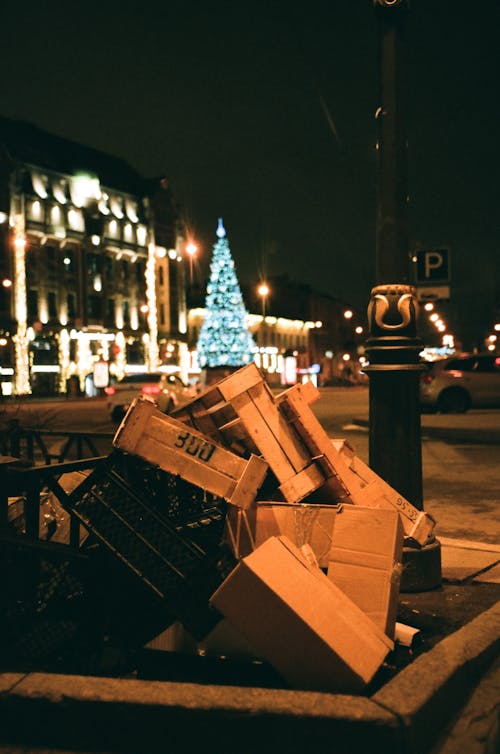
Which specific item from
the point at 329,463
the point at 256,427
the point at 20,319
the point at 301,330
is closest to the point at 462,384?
the point at 329,463

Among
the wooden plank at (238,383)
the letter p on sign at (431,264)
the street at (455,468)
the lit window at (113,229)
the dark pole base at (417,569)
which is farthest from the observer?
the lit window at (113,229)

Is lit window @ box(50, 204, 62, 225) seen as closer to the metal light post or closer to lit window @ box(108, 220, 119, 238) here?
lit window @ box(108, 220, 119, 238)

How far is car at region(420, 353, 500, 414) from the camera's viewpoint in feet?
80.9

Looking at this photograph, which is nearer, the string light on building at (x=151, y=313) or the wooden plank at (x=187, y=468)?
the wooden plank at (x=187, y=468)

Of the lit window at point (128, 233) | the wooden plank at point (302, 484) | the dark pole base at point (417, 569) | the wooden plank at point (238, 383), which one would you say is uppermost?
the lit window at point (128, 233)

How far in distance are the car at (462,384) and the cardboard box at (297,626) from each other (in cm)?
2140

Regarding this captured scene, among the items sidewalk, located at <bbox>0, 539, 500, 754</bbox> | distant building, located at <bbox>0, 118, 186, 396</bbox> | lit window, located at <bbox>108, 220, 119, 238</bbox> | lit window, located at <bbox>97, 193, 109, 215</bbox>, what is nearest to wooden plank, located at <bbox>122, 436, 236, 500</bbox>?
sidewalk, located at <bbox>0, 539, 500, 754</bbox>

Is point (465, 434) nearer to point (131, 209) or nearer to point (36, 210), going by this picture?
point (36, 210)

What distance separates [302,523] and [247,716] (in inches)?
53.5

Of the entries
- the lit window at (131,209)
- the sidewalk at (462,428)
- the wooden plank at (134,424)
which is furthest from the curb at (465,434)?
the lit window at (131,209)

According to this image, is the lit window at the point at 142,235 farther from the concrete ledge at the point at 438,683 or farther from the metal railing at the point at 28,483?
the concrete ledge at the point at 438,683

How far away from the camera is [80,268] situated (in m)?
67.9

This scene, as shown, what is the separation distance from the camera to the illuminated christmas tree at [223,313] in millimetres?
63594

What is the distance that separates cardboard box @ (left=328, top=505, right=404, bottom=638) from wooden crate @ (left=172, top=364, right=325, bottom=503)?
0.36 metres
